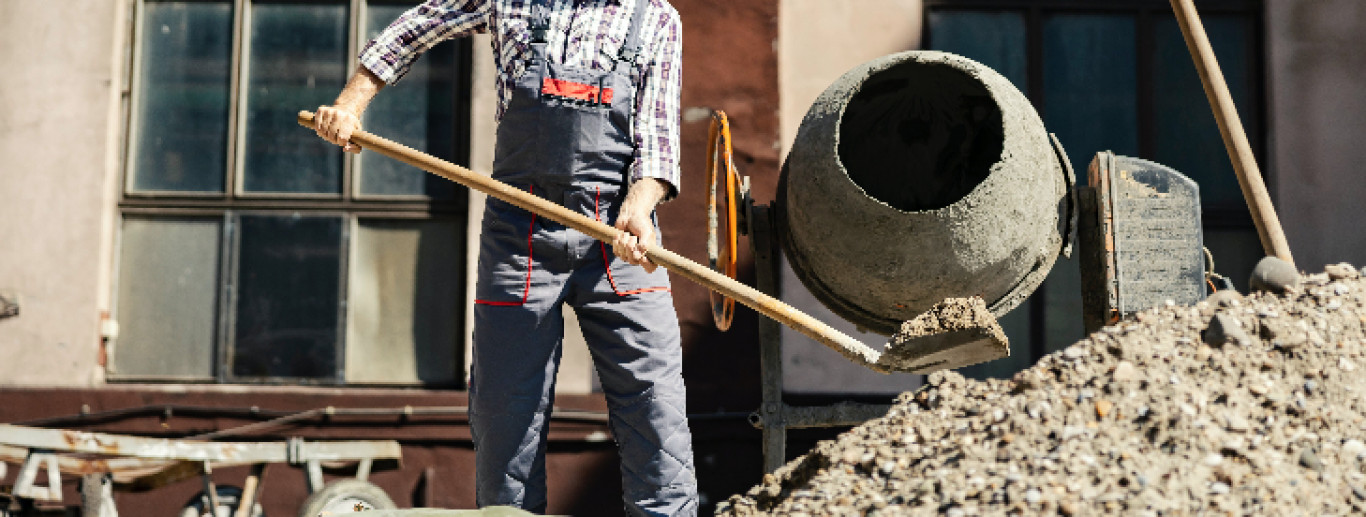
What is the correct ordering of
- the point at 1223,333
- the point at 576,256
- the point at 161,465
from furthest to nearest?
the point at 161,465, the point at 576,256, the point at 1223,333

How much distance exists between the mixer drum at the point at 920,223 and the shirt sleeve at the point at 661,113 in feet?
2.19

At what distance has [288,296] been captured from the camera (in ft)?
16.2

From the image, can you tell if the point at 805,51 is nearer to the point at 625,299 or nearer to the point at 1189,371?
the point at 625,299

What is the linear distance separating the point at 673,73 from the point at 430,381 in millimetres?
2390

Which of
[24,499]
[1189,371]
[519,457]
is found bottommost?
[24,499]

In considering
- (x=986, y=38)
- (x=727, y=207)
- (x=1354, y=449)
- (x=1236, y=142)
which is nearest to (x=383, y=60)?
(x=727, y=207)

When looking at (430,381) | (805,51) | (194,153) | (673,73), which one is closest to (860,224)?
(673,73)

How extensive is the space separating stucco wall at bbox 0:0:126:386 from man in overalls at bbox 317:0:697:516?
246 cm

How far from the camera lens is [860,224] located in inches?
136

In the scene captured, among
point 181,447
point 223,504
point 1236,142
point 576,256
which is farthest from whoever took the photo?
point 223,504

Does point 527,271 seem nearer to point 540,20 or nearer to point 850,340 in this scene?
point 540,20

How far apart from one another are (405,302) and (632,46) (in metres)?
2.38

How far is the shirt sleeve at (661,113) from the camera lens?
9.68 feet

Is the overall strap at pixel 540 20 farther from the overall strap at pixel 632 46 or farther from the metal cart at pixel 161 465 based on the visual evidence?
the metal cart at pixel 161 465
